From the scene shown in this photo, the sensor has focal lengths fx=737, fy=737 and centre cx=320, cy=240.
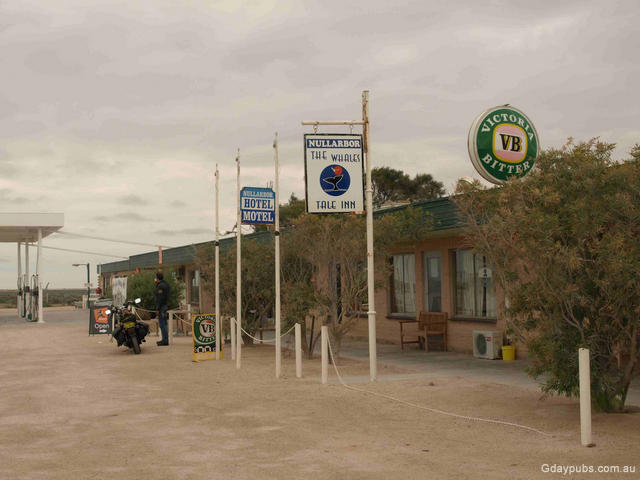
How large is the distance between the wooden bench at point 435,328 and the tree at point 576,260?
28.5ft

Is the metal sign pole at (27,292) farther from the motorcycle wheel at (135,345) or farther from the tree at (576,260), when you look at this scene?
the tree at (576,260)

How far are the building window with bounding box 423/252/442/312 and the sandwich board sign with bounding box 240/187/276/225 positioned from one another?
197 inches

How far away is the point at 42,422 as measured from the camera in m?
9.13

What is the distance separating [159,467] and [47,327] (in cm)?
2586

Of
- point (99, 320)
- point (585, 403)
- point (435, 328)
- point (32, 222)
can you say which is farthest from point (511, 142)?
point (32, 222)

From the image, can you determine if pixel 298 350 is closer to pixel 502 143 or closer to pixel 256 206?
pixel 256 206

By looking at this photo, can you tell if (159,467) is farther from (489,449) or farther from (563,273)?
(563,273)

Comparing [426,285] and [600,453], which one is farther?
[426,285]

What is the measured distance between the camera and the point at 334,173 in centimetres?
1252

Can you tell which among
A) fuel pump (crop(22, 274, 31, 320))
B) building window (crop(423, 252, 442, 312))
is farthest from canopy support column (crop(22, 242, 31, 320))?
building window (crop(423, 252, 442, 312))

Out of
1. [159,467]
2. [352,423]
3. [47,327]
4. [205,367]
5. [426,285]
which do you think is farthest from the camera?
[47,327]

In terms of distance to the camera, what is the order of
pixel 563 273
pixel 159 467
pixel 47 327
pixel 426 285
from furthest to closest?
pixel 47 327 → pixel 426 285 → pixel 563 273 → pixel 159 467

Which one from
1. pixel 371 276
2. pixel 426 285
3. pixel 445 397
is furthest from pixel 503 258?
pixel 426 285

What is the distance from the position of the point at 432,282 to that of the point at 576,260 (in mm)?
11016
